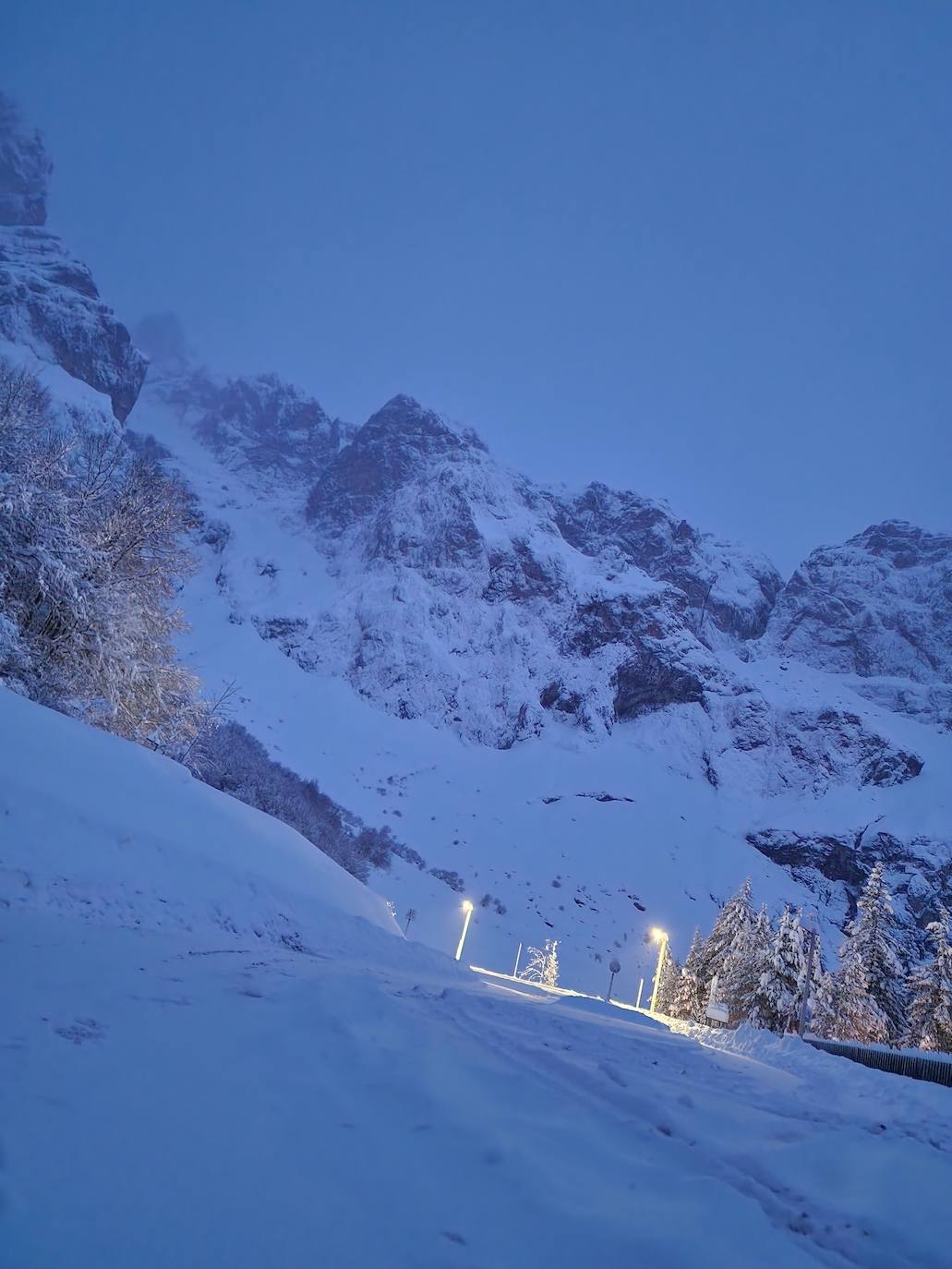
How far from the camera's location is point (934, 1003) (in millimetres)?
27406

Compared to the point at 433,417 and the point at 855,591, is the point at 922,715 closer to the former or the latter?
the point at 855,591

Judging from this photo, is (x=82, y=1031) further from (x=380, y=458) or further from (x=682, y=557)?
(x=682, y=557)

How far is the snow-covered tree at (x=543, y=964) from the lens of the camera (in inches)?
1706

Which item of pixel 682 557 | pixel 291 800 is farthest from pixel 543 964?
pixel 682 557

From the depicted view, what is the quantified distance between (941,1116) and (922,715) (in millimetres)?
118926

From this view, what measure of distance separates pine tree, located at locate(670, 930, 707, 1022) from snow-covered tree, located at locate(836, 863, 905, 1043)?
8.04 m

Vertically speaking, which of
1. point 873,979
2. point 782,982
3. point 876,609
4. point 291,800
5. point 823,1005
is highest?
point 876,609

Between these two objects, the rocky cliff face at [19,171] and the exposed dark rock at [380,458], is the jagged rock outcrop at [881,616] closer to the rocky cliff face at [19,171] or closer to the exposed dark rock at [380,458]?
the exposed dark rock at [380,458]

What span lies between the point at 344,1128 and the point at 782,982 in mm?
33228

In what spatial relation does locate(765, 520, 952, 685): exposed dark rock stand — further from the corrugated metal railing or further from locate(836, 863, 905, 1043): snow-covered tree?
the corrugated metal railing

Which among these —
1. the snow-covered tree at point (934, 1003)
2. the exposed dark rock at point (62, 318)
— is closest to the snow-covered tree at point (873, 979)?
the snow-covered tree at point (934, 1003)

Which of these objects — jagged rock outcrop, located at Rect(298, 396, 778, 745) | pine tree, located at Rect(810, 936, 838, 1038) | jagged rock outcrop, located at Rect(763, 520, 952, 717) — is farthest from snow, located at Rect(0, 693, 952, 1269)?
jagged rock outcrop, located at Rect(763, 520, 952, 717)

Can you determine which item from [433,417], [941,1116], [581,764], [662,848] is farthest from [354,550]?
[941,1116]

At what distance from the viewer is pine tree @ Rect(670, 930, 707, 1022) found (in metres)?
37.1
